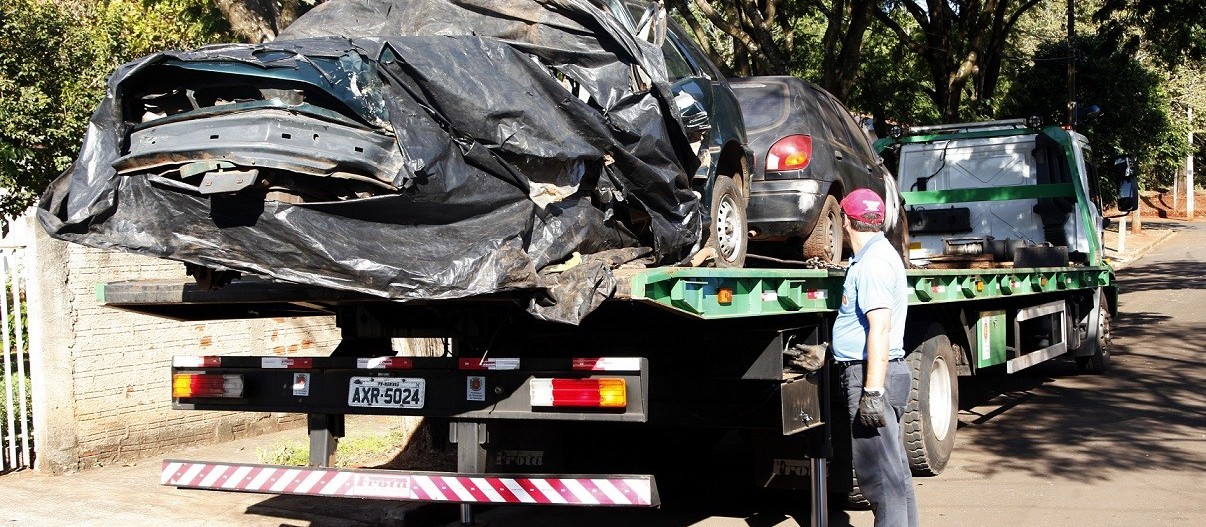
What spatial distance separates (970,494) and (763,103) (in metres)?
2.88

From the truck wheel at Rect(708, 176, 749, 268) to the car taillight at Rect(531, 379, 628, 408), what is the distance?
4.87 ft

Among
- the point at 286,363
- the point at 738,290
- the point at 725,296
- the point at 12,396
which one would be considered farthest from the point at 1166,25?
the point at 12,396

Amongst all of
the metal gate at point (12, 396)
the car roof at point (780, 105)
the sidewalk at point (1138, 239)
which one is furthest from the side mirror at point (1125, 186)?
the sidewalk at point (1138, 239)

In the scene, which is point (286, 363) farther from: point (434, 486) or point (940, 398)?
point (940, 398)

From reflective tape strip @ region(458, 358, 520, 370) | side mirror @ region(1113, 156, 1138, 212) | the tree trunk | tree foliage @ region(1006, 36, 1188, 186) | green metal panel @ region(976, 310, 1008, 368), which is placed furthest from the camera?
tree foliage @ region(1006, 36, 1188, 186)

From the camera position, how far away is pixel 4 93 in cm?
916

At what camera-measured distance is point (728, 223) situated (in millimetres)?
6234

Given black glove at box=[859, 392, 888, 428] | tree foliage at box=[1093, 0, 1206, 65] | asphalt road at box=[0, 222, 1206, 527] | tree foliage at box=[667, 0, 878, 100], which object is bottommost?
asphalt road at box=[0, 222, 1206, 527]

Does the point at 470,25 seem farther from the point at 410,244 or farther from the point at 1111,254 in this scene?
the point at 1111,254

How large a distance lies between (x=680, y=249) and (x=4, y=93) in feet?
21.9

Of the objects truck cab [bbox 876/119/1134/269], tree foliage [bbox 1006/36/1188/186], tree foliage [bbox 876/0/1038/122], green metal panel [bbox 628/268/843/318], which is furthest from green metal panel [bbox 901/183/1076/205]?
tree foliage [bbox 1006/36/1188/186]

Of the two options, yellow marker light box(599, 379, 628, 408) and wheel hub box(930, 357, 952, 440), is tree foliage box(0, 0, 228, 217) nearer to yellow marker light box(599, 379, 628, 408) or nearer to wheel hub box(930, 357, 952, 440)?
yellow marker light box(599, 379, 628, 408)

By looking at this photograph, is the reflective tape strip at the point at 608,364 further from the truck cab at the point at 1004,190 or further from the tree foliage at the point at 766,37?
the tree foliage at the point at 766,37

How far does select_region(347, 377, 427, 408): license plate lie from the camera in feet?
16.5
